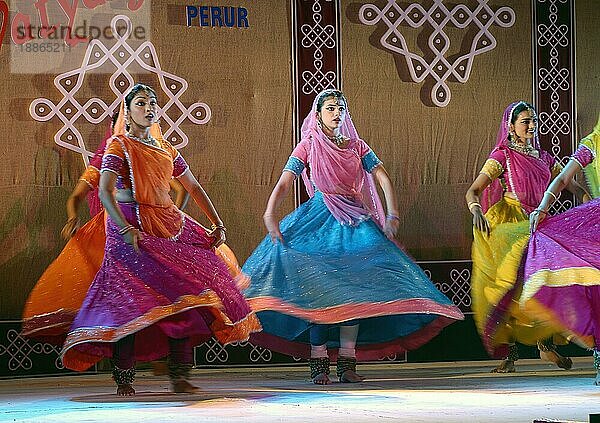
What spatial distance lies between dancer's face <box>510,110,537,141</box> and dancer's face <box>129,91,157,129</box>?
230cm

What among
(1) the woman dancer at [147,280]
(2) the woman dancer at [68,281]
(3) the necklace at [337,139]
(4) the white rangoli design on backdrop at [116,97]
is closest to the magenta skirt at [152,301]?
(1) the woman dancer at [147,280]

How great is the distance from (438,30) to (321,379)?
9.70 ft

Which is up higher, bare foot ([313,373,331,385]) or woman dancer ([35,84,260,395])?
woman dancer ([35,84,260,395])

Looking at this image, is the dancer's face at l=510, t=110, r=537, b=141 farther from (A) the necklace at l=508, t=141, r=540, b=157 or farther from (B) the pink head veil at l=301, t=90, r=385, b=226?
(B) the pink head veil at l=301, t=90, r=385, b=226

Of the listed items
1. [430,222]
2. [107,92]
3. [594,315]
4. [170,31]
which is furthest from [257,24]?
[594,315]

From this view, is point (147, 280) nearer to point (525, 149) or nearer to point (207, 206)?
point (207, 206)

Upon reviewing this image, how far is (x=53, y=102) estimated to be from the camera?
7941 millimetres

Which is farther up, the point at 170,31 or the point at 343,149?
the point at 170,31

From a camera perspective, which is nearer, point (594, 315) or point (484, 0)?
point (594, 315)

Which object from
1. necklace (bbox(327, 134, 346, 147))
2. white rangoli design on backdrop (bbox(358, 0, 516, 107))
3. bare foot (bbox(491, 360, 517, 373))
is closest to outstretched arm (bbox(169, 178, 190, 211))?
necklace (bbox(327, 134, 346, 147))

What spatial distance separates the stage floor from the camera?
5176 mm

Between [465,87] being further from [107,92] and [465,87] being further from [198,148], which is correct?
[107,92]

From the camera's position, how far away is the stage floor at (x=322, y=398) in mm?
5176

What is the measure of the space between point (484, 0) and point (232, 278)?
3342 mm
